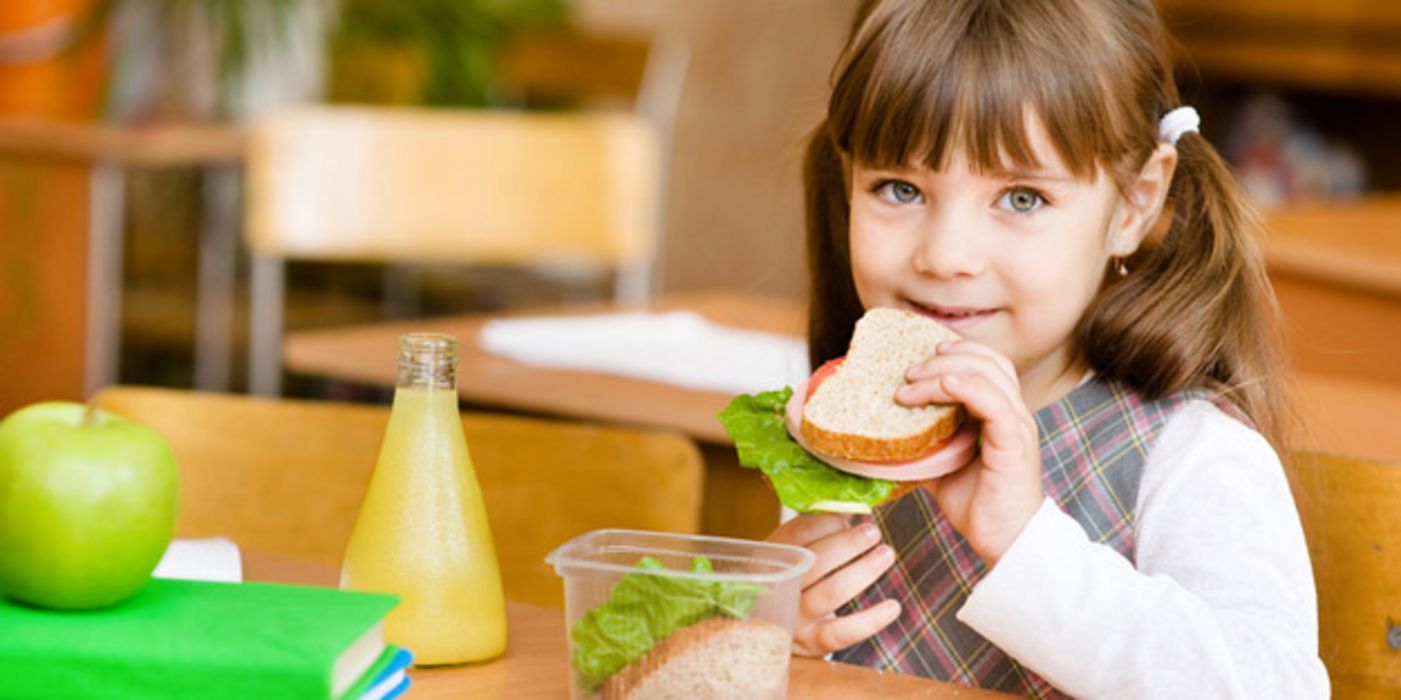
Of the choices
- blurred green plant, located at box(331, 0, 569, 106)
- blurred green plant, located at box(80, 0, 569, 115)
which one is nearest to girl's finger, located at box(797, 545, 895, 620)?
blurred green plant, located at box(80, 0, 569, 115)

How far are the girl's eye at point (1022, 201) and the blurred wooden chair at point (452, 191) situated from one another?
1.99 meters

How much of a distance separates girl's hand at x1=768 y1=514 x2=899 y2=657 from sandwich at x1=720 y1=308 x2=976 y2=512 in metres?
0.10

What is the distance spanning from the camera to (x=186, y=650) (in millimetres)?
884

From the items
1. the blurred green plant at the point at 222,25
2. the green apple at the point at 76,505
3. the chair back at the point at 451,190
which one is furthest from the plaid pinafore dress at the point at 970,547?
the blurred green plant at the point at 222,25

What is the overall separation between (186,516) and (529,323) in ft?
2.40

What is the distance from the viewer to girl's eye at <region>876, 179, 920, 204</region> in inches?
51.9

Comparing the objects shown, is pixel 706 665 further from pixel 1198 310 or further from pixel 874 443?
pixel 1198 310

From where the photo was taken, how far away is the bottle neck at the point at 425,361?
107 centimetres

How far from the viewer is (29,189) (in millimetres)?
3711

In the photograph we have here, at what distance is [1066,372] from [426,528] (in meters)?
0.54

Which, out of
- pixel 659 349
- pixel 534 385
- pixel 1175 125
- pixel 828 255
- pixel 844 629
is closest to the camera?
pixel 844 629

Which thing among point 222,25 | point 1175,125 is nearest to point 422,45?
point 222,25

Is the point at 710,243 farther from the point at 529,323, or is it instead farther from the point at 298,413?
the point at 298,413

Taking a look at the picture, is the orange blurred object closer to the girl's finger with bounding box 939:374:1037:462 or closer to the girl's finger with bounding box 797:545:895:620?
the girl's finger with bounding box 797:545:895:620
